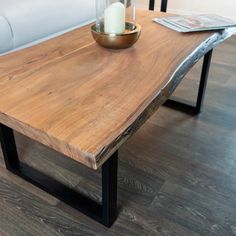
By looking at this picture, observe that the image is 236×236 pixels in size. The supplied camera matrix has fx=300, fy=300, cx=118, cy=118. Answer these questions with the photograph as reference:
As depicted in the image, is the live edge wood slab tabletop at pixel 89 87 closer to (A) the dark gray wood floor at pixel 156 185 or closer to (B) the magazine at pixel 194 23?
(B) the magazine at pixel 194 23

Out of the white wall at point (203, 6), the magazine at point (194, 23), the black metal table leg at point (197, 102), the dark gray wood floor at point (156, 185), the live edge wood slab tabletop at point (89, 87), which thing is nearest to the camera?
the live edge wood slab tabletop at point (89, 87)

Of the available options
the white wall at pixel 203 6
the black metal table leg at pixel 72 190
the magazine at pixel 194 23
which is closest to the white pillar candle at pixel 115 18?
the magazine at pixel 194 23

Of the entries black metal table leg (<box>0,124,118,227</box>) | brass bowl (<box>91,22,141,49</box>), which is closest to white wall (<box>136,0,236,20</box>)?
brass bowl (<box>91,22,141,49</box>)

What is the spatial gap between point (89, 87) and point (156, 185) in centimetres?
57

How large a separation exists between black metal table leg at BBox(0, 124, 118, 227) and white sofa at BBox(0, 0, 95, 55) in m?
0.53

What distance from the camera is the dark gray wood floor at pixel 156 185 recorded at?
1.12 meters

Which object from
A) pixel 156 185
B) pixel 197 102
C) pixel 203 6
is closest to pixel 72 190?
pixel 156 185

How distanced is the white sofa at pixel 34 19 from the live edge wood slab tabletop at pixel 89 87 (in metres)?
0.34

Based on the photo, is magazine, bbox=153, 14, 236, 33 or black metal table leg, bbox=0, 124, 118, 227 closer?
black metal table leg, bbox=0, 124, 118, 227

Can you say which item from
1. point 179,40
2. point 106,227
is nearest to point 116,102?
point 106,227

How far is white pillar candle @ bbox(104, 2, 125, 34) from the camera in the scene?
1.20 metres

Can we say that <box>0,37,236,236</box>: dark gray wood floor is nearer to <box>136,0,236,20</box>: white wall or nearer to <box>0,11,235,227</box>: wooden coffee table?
<box>0,11,235,227</box>: wooden coffee table

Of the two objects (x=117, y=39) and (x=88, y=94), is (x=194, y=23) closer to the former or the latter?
(x=117, y=39)

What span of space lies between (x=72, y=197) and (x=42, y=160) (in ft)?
1.02
